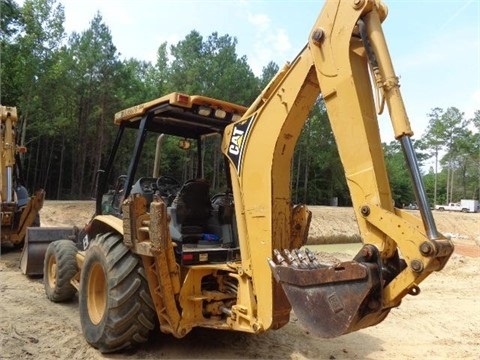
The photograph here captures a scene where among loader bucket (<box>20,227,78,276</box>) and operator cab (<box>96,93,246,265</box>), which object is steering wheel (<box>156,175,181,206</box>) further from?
loader bucket (<box>20,227,78,276</box>)

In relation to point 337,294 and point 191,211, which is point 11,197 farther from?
point 337,294

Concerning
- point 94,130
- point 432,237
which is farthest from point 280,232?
point 94,130

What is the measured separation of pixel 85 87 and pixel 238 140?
27.5 m

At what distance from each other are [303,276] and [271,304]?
80 centimetres

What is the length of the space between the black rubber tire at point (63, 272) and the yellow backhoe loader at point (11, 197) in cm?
394

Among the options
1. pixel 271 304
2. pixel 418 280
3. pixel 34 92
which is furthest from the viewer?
pixel 34 92

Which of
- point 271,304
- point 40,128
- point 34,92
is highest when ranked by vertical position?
point 34,92

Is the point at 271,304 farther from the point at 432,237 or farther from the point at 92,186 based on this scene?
the point at 92,186

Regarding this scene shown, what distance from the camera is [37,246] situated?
7.69 m

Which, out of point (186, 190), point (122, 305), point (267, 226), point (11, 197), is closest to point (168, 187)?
point (186, 190)

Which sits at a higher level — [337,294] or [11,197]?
[11,197]

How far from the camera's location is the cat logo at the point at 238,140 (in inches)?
161

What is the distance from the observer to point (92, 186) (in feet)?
103

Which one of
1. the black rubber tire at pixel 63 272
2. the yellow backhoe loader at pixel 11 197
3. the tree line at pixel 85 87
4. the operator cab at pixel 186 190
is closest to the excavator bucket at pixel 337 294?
the operator cab at pixel 186 190
